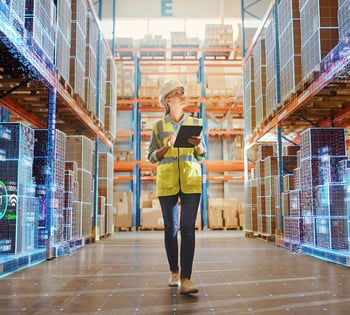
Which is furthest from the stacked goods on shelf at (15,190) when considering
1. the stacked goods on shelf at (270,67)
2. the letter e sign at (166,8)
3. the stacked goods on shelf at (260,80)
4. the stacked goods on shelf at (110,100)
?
the letter e sign at (166,8)

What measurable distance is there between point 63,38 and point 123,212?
30.9 ft

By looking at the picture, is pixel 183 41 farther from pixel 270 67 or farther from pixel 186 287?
pixel 186 287

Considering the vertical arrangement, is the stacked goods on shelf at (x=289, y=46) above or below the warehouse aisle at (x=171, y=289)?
above

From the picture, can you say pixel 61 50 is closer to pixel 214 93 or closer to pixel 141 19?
pixel 214 93

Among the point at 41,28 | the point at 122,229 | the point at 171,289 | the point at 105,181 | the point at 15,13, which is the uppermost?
the point at 41,28

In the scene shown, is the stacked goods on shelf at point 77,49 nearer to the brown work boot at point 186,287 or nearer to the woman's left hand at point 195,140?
the woman's left hand at point 195,140

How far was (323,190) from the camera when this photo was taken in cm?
593

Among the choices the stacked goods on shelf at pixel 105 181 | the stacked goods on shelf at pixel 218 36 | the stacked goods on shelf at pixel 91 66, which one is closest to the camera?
the stacked goods on shelf at pixel 91 66

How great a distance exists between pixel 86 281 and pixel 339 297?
2284 mm

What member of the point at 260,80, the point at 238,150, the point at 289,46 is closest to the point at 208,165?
the point at 238,150

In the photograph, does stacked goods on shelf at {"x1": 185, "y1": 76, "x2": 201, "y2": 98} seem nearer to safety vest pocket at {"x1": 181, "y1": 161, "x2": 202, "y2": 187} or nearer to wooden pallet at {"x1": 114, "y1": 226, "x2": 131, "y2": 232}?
wooden pallet at {"x1": 114, "y1": 226, "x2": 131, "y2": 232}

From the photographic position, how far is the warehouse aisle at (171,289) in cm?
280

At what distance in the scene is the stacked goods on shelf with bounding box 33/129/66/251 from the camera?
5.92 m

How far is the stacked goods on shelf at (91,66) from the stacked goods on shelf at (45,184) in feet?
9.04
